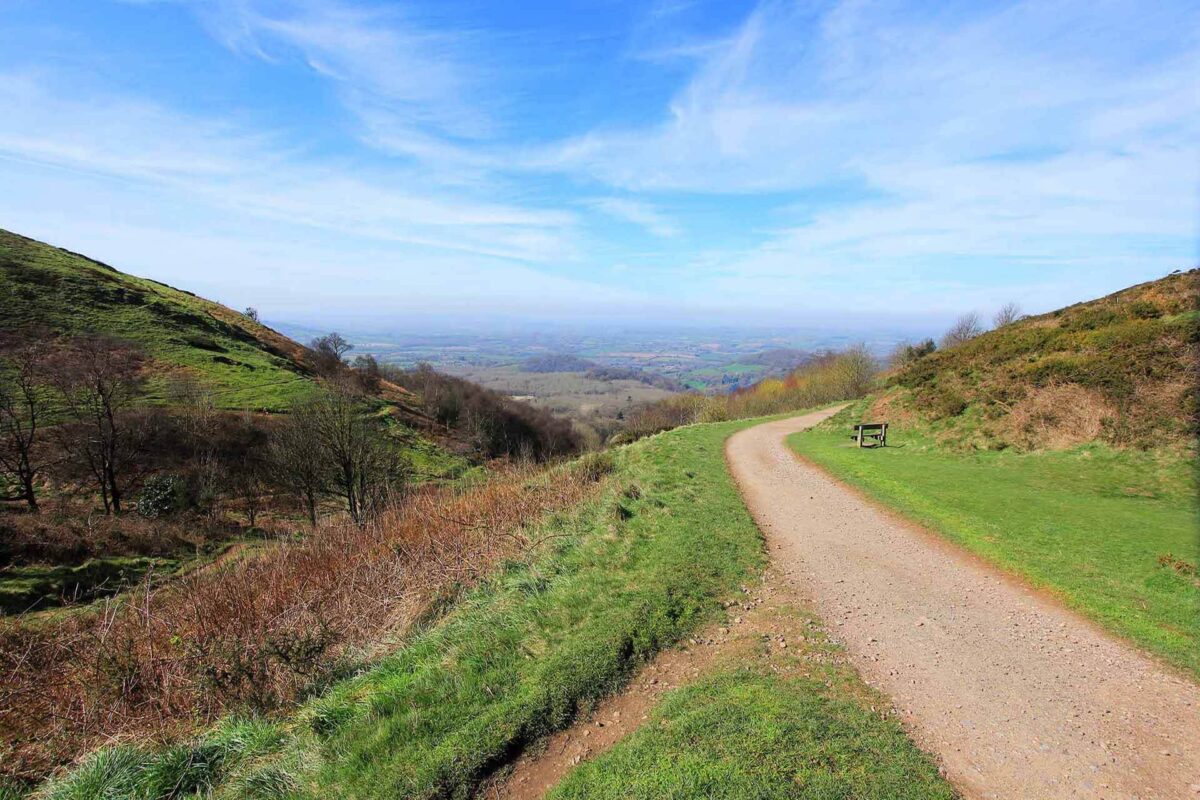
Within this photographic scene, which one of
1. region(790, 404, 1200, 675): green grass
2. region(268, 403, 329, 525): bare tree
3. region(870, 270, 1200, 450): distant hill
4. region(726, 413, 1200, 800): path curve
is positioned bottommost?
region(268, 403, 329, 525): bare tree

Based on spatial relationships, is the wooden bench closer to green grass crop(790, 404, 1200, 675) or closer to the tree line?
green grass crop(790, 404, 1200, 675)

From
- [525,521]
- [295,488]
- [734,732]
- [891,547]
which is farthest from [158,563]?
[891,547]

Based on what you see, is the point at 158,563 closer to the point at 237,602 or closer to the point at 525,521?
the point at 237,602

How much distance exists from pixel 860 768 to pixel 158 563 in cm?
2257

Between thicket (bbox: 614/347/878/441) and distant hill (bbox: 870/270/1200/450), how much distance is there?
21.0m

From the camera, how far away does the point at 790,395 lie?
53438 millimetres

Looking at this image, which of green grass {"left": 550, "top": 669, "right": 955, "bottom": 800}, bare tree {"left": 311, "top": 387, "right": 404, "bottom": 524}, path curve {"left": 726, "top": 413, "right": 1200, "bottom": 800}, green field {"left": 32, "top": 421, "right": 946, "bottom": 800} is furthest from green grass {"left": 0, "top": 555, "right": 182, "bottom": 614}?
path curve {"left": 726, "top": 413, "right": 1200, "bottom": 800}

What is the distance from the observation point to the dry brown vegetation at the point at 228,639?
575cm

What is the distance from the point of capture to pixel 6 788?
15.2 feet

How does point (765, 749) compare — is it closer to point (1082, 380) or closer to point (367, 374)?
point (1082, 380)

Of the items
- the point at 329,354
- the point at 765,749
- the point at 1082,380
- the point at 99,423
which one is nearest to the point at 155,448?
the point at 99,423

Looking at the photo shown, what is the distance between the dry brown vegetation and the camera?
575 cm

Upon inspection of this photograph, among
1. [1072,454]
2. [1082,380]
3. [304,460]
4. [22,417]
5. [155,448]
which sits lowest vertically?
[155,448]

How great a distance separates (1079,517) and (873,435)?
10365 mm
